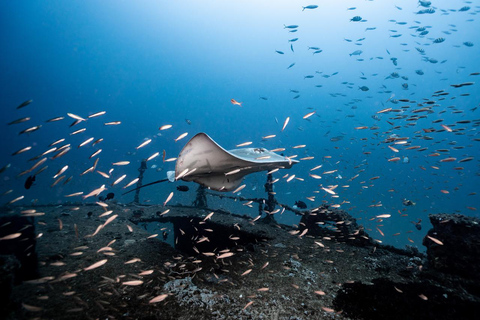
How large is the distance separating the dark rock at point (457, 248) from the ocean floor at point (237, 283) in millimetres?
143

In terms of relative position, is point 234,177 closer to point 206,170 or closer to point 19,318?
point 206,170

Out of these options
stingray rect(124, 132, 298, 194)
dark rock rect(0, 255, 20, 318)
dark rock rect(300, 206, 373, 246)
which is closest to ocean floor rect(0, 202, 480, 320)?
dark rock rect(0, 255, 20, 318)

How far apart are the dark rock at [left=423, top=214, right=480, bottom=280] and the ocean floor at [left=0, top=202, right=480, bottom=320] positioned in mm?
143

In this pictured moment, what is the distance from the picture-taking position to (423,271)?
4262mm

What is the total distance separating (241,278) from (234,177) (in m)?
2.59

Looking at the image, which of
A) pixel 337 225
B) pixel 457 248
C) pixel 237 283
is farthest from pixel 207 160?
pixel 457 248

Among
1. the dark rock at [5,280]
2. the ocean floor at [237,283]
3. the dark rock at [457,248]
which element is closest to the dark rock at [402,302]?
the ocean floor at [237,283]

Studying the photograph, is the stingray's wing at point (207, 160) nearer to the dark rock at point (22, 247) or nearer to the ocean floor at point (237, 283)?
the ocean floor at point (237, 283)

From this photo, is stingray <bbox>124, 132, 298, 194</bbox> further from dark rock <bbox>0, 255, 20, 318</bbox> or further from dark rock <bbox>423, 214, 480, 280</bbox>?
dark rock <bbox>423, 214, 480, 280</bbox>

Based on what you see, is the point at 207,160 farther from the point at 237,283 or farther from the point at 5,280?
the point at 5,280

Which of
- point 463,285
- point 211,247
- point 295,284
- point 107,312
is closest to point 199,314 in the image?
point 107,312

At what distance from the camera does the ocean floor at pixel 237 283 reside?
287 centimetres

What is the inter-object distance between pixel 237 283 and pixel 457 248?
205 inches

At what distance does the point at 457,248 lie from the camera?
14.1ft
